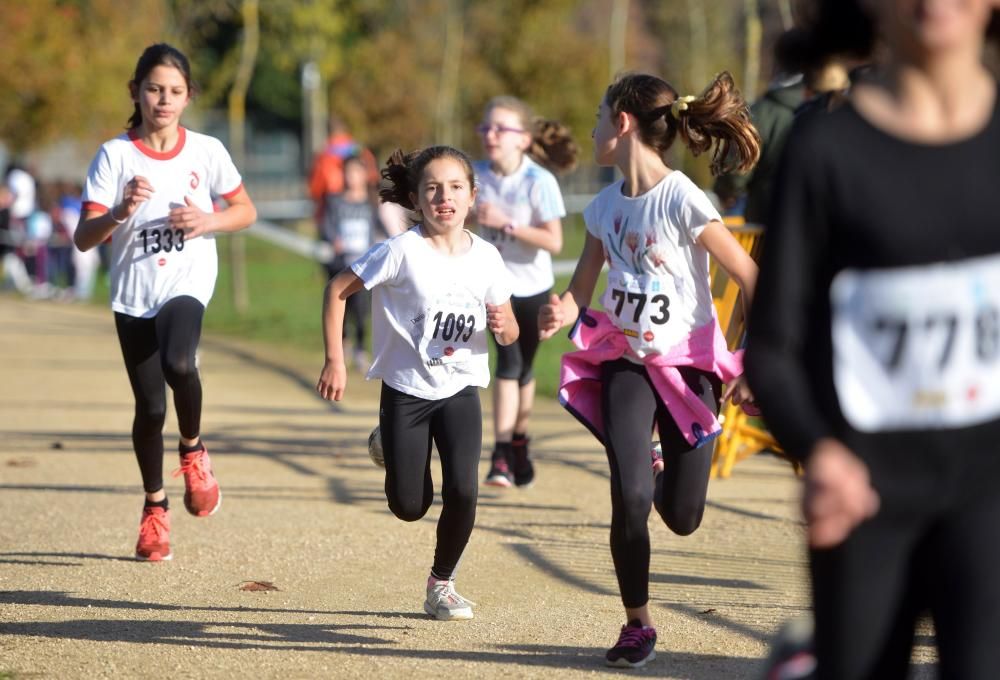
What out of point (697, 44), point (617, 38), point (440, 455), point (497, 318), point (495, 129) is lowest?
point (440, 455)

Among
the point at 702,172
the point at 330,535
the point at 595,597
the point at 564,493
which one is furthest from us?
the point at 702,172

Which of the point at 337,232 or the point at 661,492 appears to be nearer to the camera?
the point at 661,492

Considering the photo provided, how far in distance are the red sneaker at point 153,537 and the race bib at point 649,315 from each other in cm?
252

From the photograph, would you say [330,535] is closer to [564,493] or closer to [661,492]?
[564,493]

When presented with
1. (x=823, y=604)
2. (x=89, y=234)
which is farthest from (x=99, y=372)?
(x=823, y=604)

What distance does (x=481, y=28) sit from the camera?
39.2 meters

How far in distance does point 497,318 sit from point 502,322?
0.08 feet

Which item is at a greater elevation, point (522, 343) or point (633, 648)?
point (522, 343)

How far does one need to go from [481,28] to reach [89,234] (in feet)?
110

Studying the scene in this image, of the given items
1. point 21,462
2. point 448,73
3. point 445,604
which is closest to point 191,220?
point 445,604

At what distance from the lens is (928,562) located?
275 centimetres

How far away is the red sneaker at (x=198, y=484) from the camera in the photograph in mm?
6824

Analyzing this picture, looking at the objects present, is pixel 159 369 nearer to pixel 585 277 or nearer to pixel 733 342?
pixel 585 277

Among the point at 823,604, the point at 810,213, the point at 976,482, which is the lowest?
the point at 823,604
